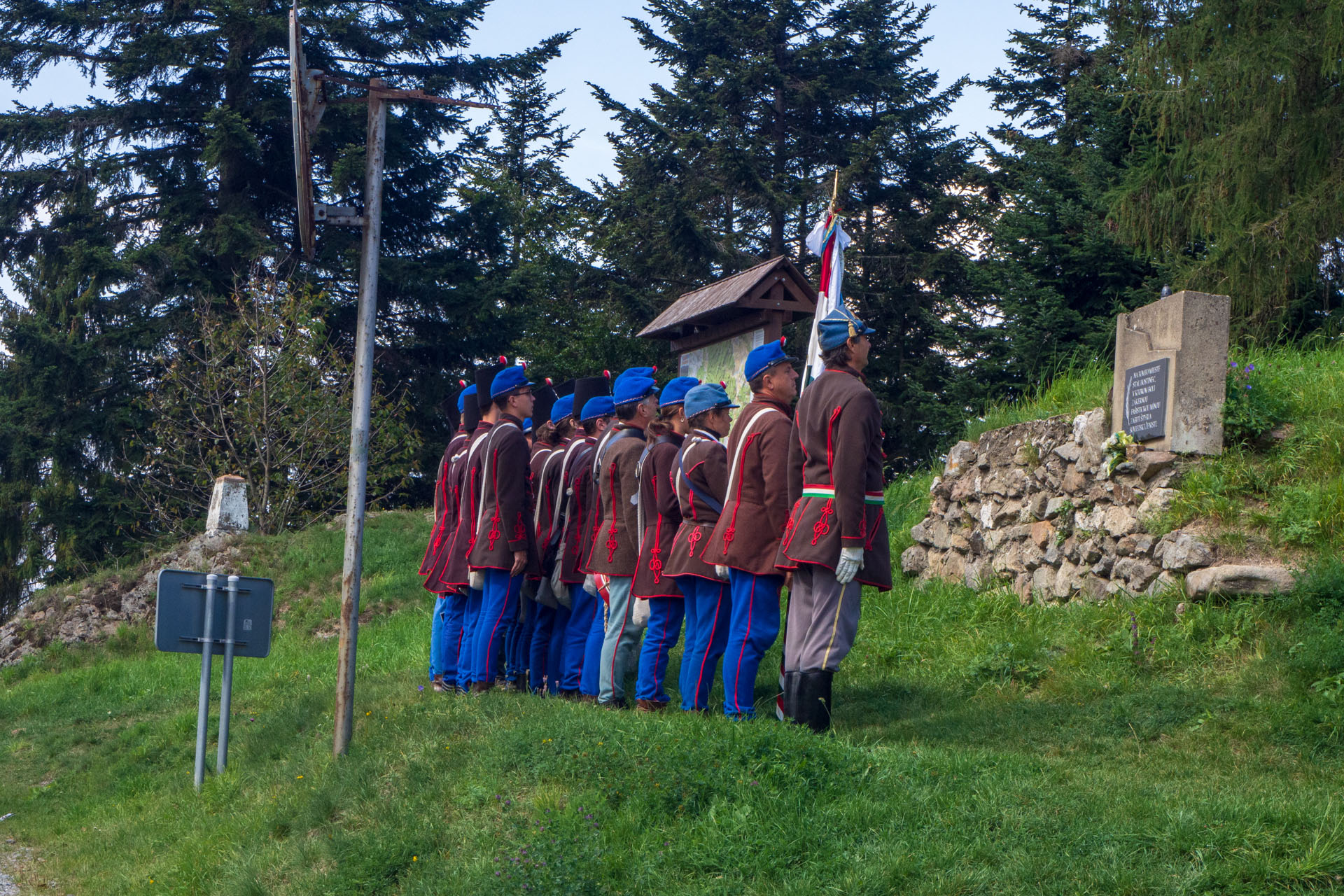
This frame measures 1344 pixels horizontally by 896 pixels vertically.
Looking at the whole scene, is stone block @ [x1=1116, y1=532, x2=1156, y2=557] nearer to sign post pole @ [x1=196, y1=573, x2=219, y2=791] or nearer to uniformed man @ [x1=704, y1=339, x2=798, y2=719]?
uniformed man @ [x1=704, y1=339, x2=798, y2=719]

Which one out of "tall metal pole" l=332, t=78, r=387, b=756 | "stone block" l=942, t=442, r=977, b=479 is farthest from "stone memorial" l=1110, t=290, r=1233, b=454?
"tall metal pole" l=332, t=78, r=387, b=756

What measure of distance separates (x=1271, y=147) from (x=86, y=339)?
21661mm

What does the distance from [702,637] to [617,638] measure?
79 centimetres

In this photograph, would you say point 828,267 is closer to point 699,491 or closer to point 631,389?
point 631,389

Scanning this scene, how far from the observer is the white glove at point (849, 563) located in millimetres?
6078

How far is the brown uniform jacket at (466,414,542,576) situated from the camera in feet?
26.6

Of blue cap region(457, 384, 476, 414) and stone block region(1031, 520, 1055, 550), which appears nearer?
stone block region(1031, 520, 1055, 550)

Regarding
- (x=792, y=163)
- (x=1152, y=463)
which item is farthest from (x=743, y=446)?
(x=792, y=163)

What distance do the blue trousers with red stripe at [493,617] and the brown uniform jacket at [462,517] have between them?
1.14 feet

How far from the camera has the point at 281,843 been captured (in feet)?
20.4

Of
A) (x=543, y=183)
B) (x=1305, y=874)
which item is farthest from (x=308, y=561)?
(x=543, y=183)

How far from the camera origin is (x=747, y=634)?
262 inches

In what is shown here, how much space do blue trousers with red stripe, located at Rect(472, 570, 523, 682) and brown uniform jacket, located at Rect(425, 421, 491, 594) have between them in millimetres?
347

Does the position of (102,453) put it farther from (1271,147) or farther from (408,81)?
(1271,147)
